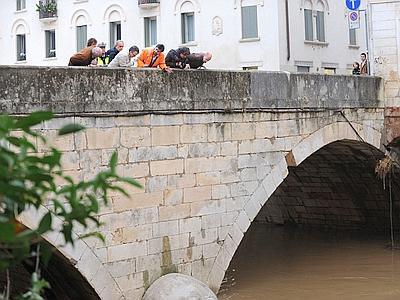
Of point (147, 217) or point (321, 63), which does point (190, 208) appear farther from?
point (321, 63)

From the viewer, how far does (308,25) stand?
2294 cm

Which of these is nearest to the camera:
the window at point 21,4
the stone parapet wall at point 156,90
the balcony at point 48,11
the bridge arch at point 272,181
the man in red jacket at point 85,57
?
the stone parapet wall at point 156,90

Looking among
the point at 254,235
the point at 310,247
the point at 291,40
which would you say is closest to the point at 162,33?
the point at 291,40

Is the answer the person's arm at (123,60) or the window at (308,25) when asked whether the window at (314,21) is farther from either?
the person's arm at (123,60)

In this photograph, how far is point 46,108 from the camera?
25.7 ft

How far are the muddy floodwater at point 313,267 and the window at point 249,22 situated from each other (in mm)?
6166

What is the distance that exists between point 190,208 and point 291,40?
13452 mm

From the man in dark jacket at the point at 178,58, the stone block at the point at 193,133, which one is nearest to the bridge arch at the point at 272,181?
the stone block at the point at 193,133

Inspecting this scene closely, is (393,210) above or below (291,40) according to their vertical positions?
below

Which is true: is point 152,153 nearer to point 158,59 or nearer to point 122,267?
point 122,267

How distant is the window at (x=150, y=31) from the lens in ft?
79.8

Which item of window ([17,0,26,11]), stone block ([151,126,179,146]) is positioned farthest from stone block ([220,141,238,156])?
window ([17,0,26,11])

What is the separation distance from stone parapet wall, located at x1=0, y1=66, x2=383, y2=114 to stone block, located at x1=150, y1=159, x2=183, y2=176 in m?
0.59

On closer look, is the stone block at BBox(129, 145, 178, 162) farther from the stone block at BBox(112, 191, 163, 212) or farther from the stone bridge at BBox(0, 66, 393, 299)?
the stone block at BBox(112, 191, 163, 212)
